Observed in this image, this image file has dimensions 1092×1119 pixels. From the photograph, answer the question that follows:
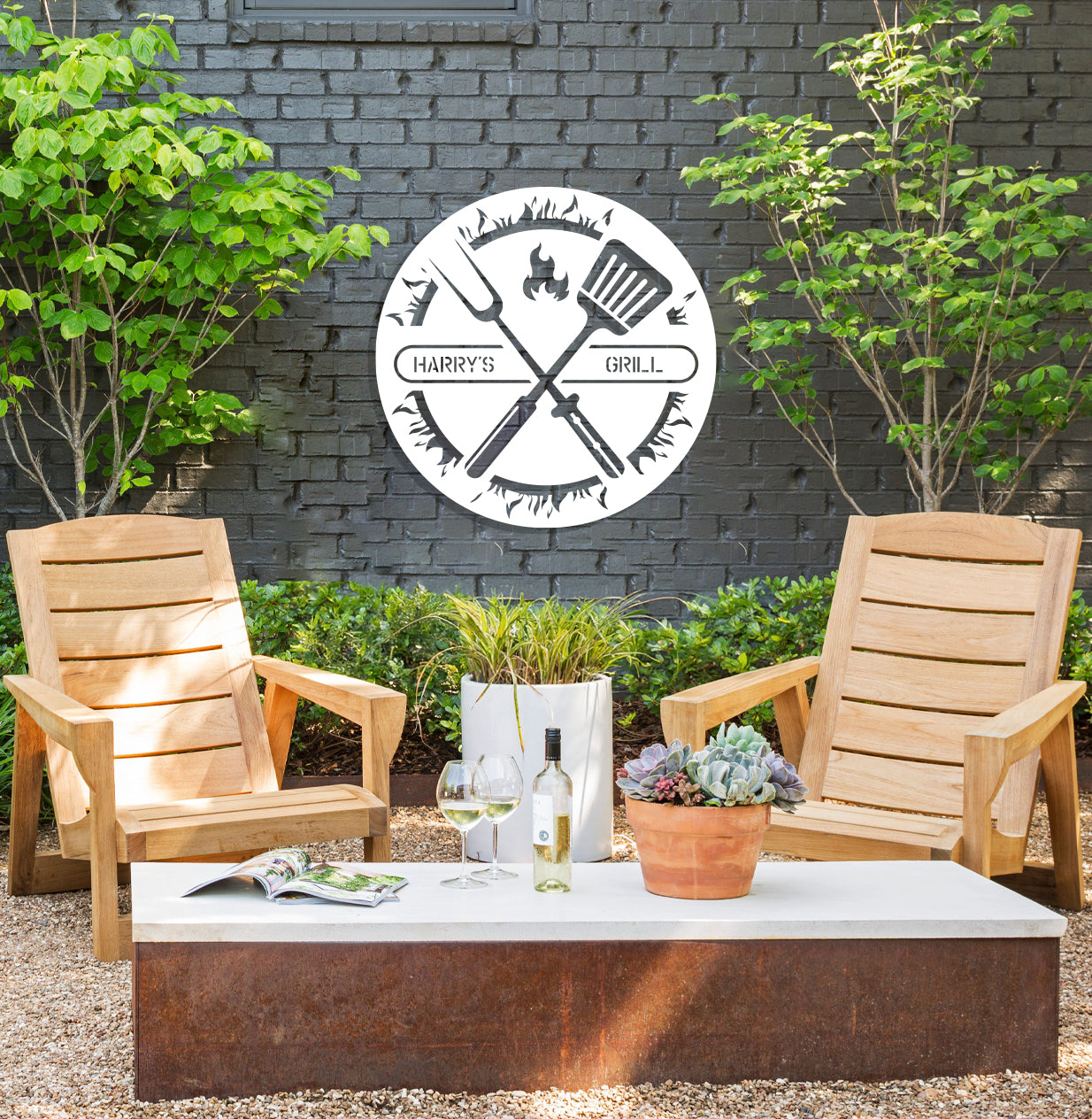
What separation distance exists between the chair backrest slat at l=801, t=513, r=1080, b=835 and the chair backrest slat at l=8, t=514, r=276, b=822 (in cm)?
140

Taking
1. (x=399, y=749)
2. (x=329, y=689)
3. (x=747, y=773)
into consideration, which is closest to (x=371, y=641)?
(x=399, y=749)

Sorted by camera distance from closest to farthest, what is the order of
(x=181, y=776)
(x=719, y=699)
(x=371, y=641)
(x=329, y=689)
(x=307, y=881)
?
(x=307, y=881) → (x=719, y=699) → (x=329, y=689) → (x=181, y=776) → (x=371, y=641)

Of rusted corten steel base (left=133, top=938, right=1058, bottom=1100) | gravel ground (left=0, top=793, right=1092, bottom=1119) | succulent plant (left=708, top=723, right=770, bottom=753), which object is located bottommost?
gravel ground (left=0, top=793, right=1092, bottom=1119)

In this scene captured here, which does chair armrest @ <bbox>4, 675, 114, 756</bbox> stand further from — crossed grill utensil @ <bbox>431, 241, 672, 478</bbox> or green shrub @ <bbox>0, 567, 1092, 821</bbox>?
crossed grill utensil @ <bbox>431, 241, 672, 478</bbox>

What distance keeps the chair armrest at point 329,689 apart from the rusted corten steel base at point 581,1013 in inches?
35.6

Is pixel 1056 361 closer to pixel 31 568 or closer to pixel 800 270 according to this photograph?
pixel 800 270

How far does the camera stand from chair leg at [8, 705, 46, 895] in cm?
270

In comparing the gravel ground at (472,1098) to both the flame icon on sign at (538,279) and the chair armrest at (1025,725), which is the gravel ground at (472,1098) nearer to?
the chair armrest at (1025,725)

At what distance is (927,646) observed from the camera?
287cm

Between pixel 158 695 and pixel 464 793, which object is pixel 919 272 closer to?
pixel 158 695

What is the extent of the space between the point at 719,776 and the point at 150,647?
65.0 inches

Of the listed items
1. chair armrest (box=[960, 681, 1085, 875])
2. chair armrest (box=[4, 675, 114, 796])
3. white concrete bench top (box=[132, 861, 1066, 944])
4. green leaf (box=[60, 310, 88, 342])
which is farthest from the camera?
green leaf (box=[60, 310, 88, 342])

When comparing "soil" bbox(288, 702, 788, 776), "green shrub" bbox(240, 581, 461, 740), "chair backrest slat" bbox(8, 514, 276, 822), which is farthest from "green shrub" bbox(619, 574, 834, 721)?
"chair backrest slat" bbox(8, 514, 276, 822)

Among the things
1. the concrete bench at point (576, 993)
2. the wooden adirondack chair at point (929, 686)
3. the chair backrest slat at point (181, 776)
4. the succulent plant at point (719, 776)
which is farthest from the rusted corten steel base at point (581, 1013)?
the chair backrest slat at point (181, 776)
